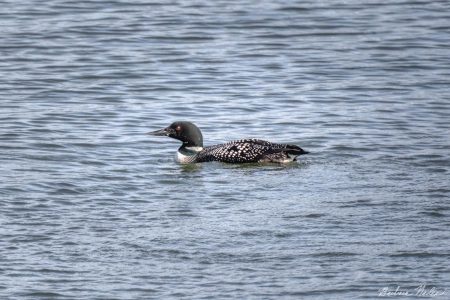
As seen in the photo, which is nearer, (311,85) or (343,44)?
(311,85)

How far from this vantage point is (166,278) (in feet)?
31.7

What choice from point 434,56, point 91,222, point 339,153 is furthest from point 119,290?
point 434,56

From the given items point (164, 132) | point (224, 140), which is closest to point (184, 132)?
point (164, 132)

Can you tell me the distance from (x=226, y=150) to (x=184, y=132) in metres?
0.83

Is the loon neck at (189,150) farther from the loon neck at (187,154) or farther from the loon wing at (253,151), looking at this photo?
the loon wing at (253,151)

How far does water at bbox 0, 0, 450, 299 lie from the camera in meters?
9.87

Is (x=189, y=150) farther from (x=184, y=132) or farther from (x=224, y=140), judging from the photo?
(x=224, y=140)

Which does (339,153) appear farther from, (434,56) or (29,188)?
(434,56)

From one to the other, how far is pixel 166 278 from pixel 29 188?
3.32 meters

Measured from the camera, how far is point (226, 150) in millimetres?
14242

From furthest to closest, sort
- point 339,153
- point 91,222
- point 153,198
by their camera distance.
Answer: point 339,153 < point 153,198 < point 91,222

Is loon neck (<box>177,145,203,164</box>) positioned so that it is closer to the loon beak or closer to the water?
the water

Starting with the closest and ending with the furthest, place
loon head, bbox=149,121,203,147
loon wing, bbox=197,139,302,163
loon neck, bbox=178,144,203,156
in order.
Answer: loon wing, bbox=197,139,302,163 → loon neck, bbox=178,144,203,156 → loon head, bbox=149,121,203,147

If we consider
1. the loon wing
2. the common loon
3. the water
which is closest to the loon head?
the common loon
